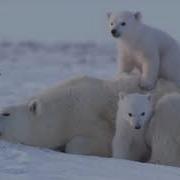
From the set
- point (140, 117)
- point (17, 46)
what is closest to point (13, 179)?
point (140, 117)

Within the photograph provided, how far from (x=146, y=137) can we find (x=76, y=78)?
1099 mm

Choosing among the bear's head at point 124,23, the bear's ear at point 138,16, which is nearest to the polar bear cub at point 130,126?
the bear's head at point 124,23

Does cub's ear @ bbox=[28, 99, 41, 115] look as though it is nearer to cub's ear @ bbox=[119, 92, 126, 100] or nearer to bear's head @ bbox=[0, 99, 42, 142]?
bear's head @ bbox=[0, 99, 42, 142]

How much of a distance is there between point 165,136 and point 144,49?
0.99 meters

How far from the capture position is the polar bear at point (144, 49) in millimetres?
Result: 6574

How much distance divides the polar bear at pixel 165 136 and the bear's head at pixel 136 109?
9 cm

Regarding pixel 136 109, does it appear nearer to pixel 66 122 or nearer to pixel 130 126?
pixel 130 126

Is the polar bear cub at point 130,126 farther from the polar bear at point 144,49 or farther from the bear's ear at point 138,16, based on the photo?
the bear's ear at point 138,16

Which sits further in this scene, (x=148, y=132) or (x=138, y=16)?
(x=138, y=16)

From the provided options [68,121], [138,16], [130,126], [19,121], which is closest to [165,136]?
[130,126]

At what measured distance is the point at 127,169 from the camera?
5.11 m

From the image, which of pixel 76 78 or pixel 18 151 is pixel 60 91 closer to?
pixel 76 78

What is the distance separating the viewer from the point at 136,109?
5902mm

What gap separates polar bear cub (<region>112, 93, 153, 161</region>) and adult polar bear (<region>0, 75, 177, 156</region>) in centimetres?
32
